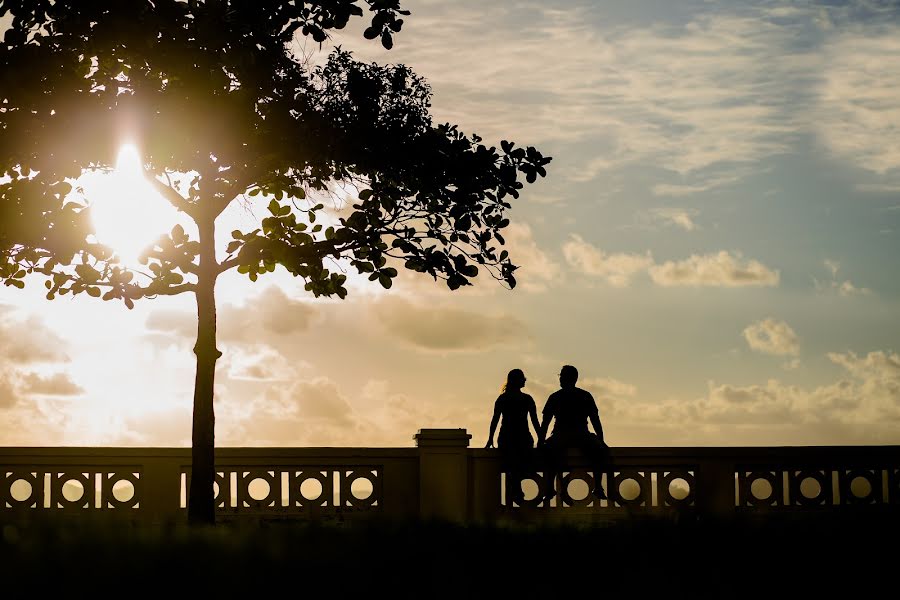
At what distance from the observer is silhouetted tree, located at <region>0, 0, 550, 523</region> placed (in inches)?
657

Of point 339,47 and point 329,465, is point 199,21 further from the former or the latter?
point 329,465

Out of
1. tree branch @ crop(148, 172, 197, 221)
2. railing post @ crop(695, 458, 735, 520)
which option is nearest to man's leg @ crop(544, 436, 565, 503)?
railing post @ crop(695, 458, 735, 520)

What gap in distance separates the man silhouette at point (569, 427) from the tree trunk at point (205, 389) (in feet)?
17.1

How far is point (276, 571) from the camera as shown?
949 centimetres

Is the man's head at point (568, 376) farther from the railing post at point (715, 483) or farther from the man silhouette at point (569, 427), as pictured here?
the railing post at point (715, 483)

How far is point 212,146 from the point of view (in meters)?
18.1

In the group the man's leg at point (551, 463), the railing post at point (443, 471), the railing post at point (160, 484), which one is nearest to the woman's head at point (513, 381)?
the man's leg at point (551, 463)

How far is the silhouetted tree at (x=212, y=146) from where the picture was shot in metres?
16.7

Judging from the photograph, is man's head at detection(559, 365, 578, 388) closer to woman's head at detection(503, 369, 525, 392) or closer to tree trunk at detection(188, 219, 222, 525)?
woman's head at detection(503, 369, 525, 392)

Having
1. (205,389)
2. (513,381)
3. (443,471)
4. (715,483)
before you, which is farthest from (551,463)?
(205,389)

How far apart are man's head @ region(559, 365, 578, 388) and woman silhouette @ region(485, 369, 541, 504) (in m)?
0.57

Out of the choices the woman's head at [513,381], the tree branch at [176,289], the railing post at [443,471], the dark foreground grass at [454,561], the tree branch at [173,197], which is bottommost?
the dark foreground grass at [454,561]

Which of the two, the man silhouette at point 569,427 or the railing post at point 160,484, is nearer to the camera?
the man silhouette at point 569,427

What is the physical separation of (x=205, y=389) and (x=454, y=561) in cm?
891
